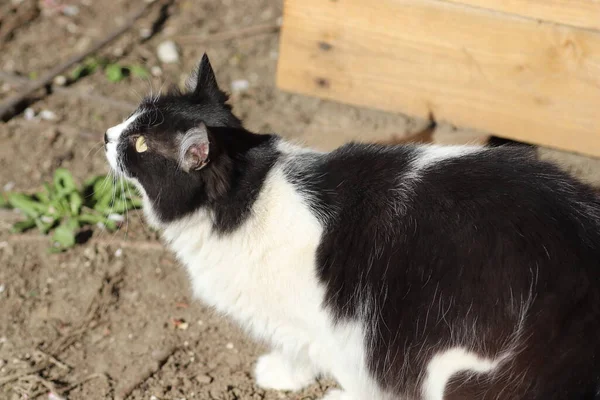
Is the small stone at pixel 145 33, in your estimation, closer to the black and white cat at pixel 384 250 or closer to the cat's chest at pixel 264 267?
the black and white cat at pixel 384 250

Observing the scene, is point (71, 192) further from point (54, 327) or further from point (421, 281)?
point (421, 281)

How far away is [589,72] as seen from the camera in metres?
2.96

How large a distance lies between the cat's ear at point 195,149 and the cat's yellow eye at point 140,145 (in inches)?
6.2

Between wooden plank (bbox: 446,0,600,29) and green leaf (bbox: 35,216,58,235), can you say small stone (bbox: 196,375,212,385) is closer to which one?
green leaf (bbox: 35,216,58,235)

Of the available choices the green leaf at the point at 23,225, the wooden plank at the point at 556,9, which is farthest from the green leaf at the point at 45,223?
the wooden plank at the point at 556,9

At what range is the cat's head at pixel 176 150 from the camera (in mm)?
2098

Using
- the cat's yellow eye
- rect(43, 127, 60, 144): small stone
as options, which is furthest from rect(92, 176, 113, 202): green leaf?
the cat's yellow eye

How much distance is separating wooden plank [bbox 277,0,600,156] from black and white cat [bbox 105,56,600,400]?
3.17 ft

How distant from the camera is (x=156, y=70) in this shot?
4.05 metres

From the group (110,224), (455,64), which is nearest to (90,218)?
(110,224)

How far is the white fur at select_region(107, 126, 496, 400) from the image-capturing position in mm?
2150

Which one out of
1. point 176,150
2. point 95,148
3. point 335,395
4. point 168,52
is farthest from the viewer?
point 168,52

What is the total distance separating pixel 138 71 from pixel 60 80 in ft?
1.38

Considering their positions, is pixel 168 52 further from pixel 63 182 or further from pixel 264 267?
pixel 264 267
